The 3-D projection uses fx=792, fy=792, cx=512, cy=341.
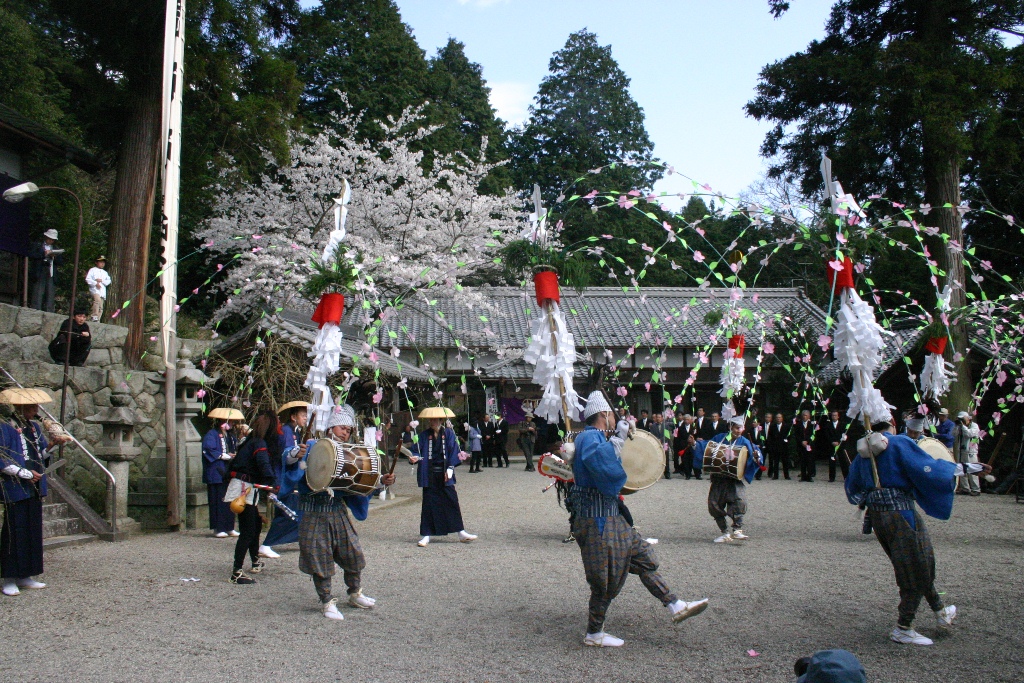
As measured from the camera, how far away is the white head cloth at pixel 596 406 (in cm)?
567

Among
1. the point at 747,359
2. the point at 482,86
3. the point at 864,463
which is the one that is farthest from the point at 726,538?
the point at 482,86

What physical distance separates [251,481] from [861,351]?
553cm

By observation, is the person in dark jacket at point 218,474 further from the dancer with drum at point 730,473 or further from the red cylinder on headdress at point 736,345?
the red cylinder on headdress at point 736,345

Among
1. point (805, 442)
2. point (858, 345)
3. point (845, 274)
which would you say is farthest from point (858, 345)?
point (805, 442)

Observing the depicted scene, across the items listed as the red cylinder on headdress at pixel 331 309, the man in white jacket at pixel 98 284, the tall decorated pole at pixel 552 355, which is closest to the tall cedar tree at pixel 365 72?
the man in white jacket at pixel 98 284

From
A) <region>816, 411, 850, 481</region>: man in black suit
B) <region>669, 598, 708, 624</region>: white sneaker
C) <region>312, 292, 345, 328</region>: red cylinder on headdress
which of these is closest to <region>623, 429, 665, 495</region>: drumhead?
<region>669, 598, 708, 624</region>: white sneaker

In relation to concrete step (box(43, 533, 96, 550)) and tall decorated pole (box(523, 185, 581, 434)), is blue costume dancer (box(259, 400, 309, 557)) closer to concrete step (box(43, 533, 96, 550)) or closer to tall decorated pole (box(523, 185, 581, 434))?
concrete step (box(43, 533, 96, 550))

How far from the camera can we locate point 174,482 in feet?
35.6

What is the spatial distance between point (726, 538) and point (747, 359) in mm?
17386

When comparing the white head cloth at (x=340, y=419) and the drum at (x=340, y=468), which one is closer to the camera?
the drum at (x=340, y=468)

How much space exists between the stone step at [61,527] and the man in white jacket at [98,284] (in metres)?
4.39

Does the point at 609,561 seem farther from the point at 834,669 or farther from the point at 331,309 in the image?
the point at 331,309

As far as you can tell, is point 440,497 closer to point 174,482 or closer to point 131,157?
Result: point 174,482

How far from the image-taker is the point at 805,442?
671 inches
